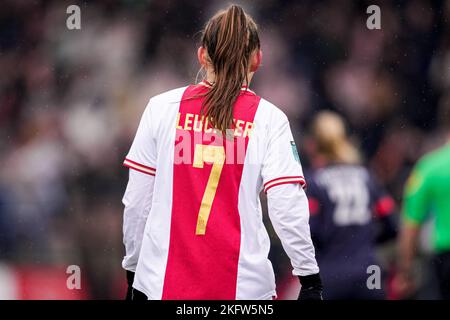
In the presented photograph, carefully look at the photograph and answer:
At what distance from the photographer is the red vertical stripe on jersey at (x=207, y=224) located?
3055 mm

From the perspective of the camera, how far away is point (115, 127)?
246 inches

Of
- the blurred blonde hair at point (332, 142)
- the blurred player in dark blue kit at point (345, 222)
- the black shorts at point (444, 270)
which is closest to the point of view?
the black shorts at point (444, 270)

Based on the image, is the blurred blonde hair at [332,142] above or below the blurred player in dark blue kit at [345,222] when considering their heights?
above

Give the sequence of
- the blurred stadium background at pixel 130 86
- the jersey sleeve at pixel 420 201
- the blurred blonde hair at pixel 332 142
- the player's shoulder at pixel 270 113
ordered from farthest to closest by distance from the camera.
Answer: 1. the blurred stadium background at pixel 130 86
2. the blurred blonde hair at pixel 332 142
3. the jersey sleeve at pixel 420 201
4. the player's shoulder at pixel 270 113

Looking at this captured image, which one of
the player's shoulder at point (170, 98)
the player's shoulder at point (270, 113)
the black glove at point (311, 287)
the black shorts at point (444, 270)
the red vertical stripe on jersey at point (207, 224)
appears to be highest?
Answer: the player's shoulder at point (170, 98)

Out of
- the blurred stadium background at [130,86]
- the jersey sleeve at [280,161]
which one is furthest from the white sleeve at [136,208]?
the blurred stadium background at [130,86]

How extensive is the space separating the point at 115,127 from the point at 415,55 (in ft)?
7.33

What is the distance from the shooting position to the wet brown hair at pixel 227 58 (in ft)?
10.2

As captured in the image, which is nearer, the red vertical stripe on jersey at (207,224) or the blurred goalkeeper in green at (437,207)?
the red vertical stripe on jersey at (207,224)

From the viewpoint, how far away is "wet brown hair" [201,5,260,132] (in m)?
3.10

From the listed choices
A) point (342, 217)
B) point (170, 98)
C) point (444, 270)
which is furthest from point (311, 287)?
point (342, 217)

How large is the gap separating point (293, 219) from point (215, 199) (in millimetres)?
280

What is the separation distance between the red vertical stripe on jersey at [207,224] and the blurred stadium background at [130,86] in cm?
302

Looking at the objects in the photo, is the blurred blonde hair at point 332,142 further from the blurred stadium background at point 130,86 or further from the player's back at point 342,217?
the blurred stadium background at point 130,86
